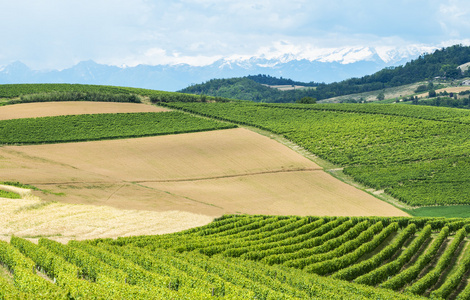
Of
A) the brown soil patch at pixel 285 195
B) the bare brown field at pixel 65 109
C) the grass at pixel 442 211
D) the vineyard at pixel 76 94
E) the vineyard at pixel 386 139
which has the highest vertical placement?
the vineyard at pixel 76 94

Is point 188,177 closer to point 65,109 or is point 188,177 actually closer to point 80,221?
point 80,221

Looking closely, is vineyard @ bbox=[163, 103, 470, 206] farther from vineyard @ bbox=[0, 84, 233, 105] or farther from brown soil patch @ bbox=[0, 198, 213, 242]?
brown soil patch @ bbox=[0, 198, 213, 242]

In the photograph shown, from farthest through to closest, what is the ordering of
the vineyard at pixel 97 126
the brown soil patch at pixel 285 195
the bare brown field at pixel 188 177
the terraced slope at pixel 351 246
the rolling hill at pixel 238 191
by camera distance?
1. the vineyard at pixel 97 126
2. the brown soil patch at pixel 285 195
3. the bare brown field at pixel 188 177
4. the terraced slope at pixel 351 246
5. the rolling hill at pixel 238 191

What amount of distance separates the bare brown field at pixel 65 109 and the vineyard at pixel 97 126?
4.36 m

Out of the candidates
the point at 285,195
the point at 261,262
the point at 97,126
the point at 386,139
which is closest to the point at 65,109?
the point at 97,126

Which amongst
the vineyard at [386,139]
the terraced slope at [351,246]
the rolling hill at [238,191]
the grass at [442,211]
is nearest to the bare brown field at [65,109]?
the rolling hill at [238,191]

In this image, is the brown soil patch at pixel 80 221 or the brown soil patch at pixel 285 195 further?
the brown soil patch at pixel 285 195

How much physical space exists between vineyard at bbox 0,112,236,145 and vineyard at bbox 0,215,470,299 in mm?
46829

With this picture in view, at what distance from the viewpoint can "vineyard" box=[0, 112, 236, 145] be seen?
91.1 meters

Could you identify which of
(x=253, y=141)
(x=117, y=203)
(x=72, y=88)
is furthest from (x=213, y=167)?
(x=72, y=88)

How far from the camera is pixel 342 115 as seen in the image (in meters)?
127

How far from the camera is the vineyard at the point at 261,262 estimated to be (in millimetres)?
27248

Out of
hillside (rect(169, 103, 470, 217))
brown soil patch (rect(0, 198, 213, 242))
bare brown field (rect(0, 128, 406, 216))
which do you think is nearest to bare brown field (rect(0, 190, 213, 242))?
brown soil patch (rect(0, 198, 213, 242))

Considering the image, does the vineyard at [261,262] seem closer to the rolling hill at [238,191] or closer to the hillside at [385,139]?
the rolling hill at [238,191]
